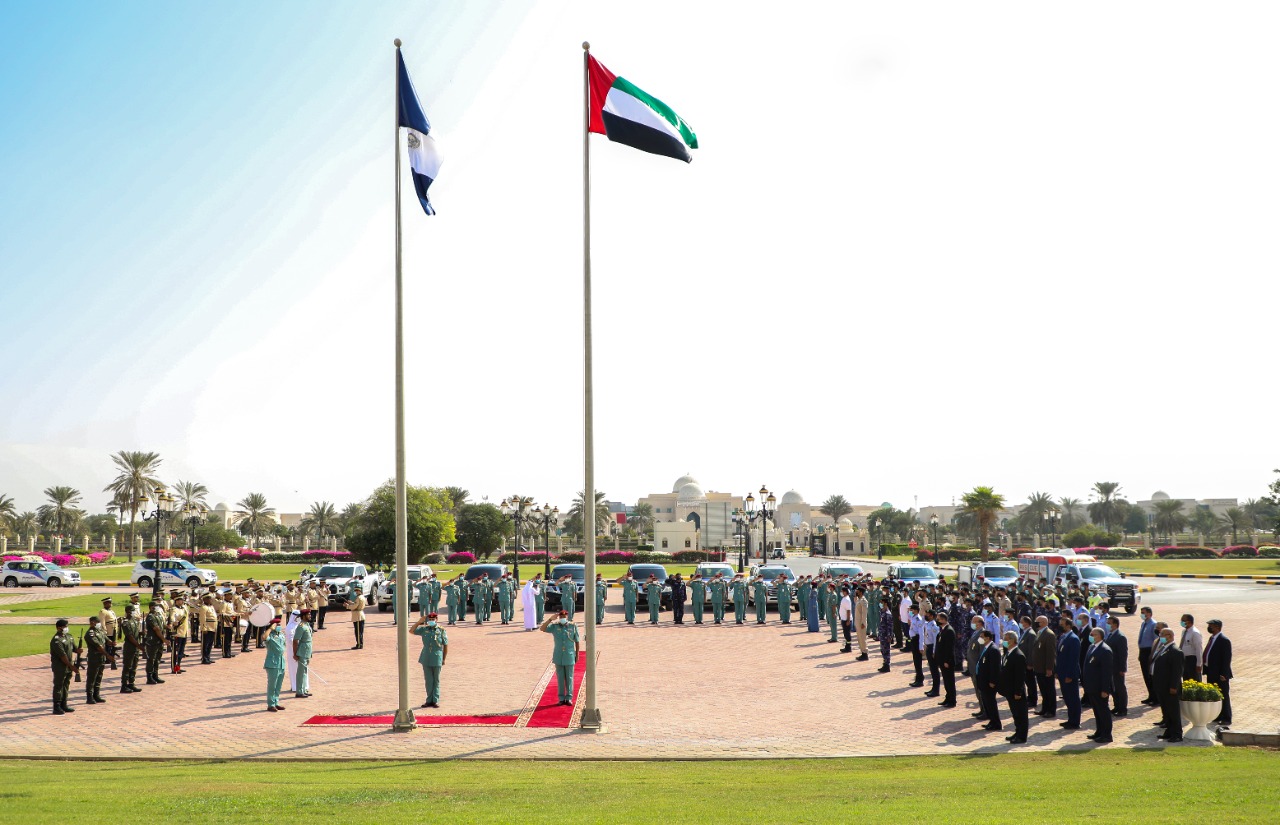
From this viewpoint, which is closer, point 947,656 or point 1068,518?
point 947,656

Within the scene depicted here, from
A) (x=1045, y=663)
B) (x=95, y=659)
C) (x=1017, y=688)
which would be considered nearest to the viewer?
(x=1017, y=688)

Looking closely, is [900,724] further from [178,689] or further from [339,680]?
[178,689]

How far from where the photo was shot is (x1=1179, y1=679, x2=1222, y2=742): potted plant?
12414 millimetres

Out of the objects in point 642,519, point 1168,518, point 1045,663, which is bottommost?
point 1045,663

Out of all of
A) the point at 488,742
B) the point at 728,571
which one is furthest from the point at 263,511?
the point at 488,742

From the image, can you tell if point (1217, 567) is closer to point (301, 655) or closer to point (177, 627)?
point (301, 655)

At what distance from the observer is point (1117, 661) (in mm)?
13406

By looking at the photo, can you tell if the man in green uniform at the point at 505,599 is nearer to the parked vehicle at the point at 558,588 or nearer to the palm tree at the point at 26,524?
the parked vehicle at the point at 558,588

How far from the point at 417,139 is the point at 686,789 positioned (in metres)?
9.65

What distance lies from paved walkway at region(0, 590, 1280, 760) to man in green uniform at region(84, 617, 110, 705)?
0.29m

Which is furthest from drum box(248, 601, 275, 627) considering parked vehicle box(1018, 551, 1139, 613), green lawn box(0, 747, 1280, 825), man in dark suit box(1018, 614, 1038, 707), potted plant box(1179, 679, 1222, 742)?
parked vehicle box(1018, 551, 1139, 613)

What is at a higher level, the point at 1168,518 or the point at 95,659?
the point at 1168,518

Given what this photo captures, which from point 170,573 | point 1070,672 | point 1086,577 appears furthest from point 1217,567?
point 170,573

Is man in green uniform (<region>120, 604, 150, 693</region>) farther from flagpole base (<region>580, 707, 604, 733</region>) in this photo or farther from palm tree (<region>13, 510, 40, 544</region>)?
palm tree (<region>13, 510, 40, 544</region>)
